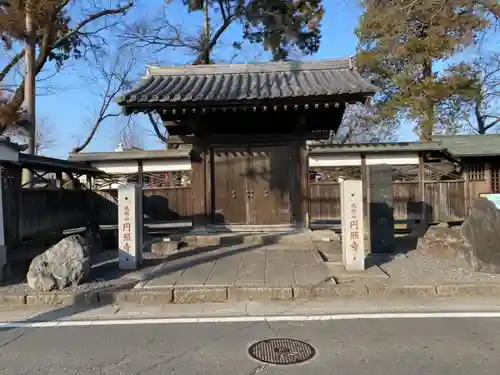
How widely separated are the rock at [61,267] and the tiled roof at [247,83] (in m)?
3.40

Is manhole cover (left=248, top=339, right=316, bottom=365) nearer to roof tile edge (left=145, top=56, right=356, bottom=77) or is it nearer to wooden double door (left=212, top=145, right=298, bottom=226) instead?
Result: wooden double door (left=212, top=145, right=298, bottom=226)

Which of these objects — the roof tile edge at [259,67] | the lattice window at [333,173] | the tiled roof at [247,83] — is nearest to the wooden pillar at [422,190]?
the lattice window at [333,173]

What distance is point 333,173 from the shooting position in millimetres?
15812

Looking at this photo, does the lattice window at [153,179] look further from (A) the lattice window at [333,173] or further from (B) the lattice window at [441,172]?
(B) the lattice window at [441,172]

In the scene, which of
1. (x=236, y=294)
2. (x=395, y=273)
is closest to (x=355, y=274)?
(x=395, y=273)

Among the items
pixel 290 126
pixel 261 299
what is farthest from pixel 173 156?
pixel 261 299

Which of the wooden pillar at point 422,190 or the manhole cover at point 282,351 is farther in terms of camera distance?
the wooden pillar at point 422,190

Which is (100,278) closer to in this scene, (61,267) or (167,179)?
(61,267)

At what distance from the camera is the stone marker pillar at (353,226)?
25.9 feet

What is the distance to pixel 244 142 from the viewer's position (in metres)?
11.5

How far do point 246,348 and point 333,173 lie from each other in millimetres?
→ 11852

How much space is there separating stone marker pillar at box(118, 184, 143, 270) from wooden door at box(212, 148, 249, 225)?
340cm

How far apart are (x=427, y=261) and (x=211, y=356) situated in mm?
5988

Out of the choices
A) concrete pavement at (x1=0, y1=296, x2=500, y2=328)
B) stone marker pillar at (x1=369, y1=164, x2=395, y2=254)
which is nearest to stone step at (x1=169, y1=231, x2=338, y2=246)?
stone marker pillar at (x1=369, y1=164, x2=395, y2=254)
